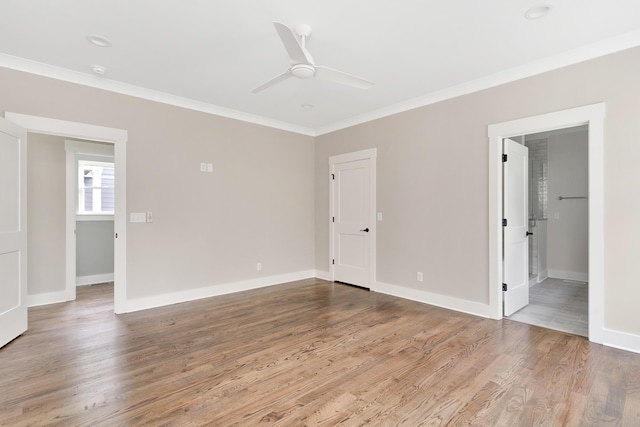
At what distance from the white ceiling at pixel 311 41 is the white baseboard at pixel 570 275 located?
13.7 ft

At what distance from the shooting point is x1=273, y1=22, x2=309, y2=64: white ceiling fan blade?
2.06 m

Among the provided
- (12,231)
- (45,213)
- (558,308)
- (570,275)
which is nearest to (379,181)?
(558,308)

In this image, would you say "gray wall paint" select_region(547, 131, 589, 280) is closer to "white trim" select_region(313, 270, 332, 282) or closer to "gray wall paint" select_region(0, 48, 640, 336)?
"gray wall paint" select_region(0, 48, 640, 336)

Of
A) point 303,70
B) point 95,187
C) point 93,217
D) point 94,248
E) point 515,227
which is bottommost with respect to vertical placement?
point 94,248

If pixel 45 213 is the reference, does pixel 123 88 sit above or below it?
above

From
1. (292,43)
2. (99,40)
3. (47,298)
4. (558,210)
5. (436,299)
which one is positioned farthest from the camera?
(558,210)

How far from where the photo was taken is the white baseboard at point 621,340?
8.80 feet

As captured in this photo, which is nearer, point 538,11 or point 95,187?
point 538,11

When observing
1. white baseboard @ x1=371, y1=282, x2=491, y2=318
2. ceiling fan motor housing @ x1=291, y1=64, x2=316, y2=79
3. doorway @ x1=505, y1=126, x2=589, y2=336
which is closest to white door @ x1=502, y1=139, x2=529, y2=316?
white baseboard @ x1=371, y1=282, x2=491, y2=318

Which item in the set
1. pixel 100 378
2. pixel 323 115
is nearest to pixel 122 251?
pixel 100 378

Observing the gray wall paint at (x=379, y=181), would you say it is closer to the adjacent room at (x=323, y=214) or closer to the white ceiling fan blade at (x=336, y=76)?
the adjacent room at (x=323, y=214)

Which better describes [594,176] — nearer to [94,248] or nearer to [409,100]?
[409,100]

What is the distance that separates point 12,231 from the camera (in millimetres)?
3010

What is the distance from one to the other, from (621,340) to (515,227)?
1.43 metres
